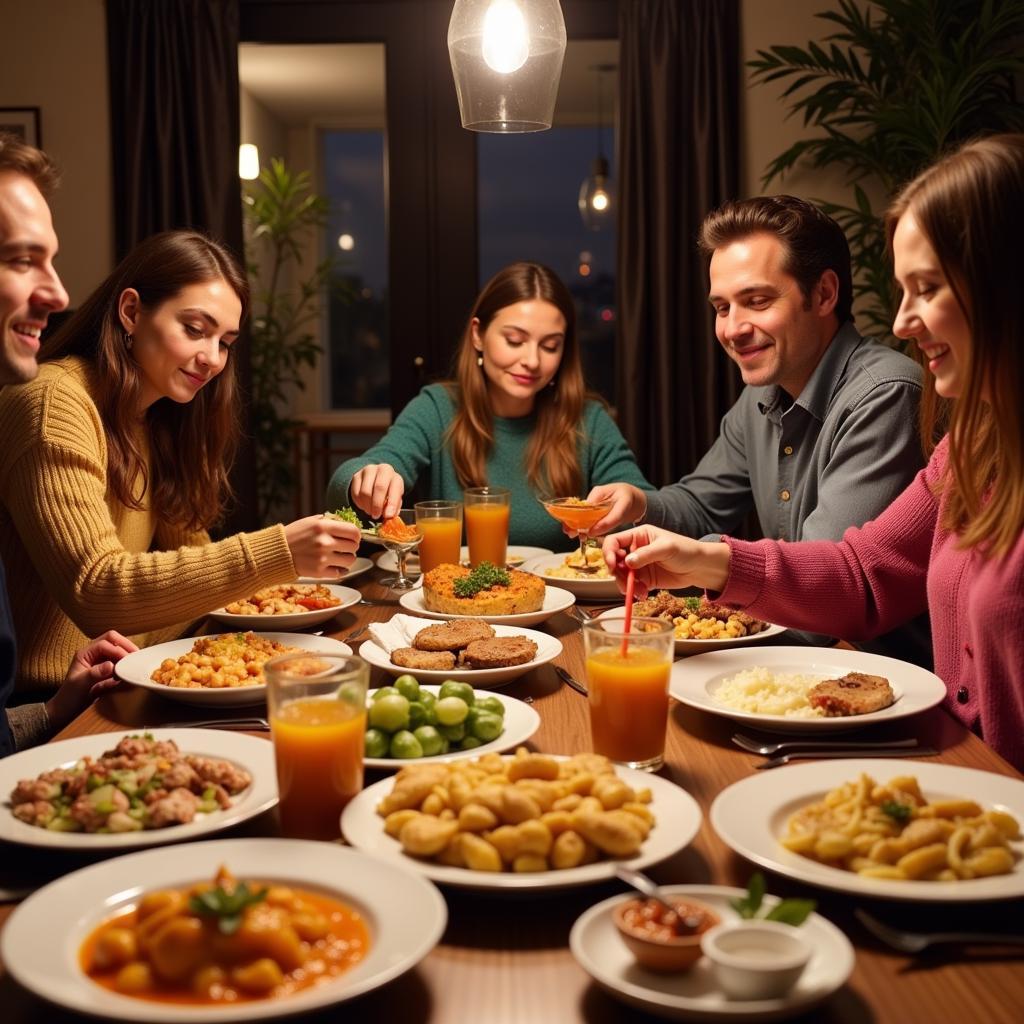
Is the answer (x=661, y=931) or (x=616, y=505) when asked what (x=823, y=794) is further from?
(x=616, y=505)

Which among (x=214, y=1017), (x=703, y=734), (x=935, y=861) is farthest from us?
(x=703, y=734)

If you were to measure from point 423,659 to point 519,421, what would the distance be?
1999 millimetres

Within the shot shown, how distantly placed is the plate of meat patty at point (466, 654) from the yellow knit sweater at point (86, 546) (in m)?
0.31

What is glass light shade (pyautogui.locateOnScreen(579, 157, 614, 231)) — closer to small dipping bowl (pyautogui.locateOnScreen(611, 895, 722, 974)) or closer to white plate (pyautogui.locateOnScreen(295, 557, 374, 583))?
white plate (pyautogui.locateOnScreen(295, 557, 374, 583))

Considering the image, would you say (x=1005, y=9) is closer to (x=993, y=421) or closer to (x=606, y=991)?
(x=993, y=421)

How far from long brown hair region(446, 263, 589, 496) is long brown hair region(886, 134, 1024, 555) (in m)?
1.98

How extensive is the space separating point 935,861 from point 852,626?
102cm

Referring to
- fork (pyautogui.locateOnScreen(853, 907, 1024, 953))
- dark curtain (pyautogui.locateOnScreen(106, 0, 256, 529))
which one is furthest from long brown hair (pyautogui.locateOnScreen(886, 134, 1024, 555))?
dark curtain (pyautogui.locateOnScreen(106, 0, 256, 529))

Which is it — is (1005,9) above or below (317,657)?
above

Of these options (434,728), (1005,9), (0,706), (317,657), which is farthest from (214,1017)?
(1005,9)

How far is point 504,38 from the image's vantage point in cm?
230

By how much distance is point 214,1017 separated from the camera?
853 mm

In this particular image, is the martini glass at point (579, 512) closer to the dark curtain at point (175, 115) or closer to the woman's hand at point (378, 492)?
the woman's hand at point (378, 492)

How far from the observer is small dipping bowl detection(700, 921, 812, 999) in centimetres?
88
